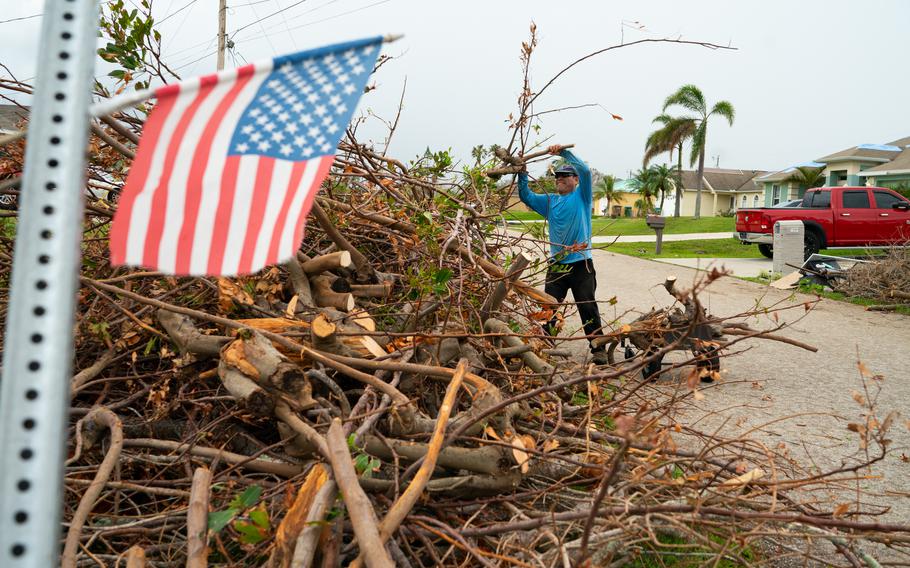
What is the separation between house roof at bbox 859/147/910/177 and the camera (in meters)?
35.9

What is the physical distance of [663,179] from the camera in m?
58.7

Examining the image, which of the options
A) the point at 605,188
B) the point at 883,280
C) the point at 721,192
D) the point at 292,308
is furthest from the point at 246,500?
the point at 605,188

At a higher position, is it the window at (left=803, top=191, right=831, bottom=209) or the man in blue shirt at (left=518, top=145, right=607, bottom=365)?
the window at (left=803, top=191, right=831, bottom=209)

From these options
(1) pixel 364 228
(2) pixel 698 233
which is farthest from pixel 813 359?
(2) pixel 698 233

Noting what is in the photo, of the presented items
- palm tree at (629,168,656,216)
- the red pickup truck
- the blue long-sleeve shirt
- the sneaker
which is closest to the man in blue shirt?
the blue long-sleeve shirt

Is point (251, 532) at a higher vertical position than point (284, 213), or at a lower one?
lower

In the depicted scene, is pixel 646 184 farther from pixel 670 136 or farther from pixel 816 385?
pixel 816 385

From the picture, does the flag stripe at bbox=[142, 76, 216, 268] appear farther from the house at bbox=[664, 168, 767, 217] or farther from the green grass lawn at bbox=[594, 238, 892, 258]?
the house at bbox=[664, 168, 767, 217]

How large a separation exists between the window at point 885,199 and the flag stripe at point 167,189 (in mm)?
20694

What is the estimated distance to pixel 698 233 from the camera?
31.7 metres

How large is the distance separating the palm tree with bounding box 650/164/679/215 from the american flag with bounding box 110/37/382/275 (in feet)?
199

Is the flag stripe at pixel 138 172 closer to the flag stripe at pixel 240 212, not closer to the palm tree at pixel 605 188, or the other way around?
the flag stripe at pixel 240 212

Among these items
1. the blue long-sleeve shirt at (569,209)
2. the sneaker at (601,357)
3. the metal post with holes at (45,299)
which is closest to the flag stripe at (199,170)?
the metal post with holes at (45,299)

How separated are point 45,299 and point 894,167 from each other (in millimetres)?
44262
